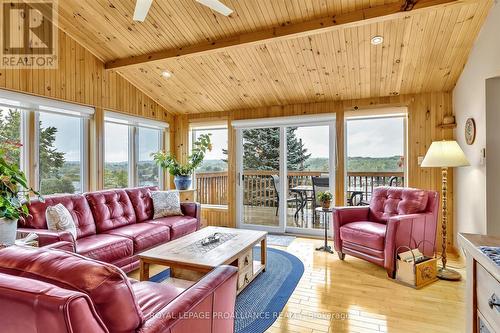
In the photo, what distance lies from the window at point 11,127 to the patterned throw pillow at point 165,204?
158cm

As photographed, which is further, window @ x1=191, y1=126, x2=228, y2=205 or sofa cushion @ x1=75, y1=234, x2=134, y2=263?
window @ x1=191, y1=126, x2=228, y2=205

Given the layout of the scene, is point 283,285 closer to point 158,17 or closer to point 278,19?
point 278,19

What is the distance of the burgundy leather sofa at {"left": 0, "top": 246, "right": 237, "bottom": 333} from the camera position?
0.78 meters

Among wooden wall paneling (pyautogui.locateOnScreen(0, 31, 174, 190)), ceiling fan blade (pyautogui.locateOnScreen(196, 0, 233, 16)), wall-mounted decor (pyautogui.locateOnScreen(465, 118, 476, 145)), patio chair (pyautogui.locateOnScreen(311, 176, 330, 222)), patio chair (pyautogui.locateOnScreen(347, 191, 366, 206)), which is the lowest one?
patio chair (pyautogui.locateOnScreen(347, 191, 366, 206))

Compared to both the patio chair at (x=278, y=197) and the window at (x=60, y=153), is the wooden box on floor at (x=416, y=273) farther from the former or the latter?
the window at (x=60, y=153)

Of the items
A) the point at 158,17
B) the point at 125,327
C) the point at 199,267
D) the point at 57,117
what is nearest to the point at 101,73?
the point at 57,117

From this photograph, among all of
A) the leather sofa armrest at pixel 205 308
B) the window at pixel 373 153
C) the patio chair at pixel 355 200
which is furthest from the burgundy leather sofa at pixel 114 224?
the window at pixel 373 153

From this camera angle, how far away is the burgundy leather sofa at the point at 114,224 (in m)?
2.63

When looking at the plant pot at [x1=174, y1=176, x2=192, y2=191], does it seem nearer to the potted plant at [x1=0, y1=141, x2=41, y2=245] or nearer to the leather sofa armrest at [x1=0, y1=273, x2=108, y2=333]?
the potted plant at [x1=0, y1=141, x2=41, y2=245]

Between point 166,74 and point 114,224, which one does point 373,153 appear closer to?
point 166,74

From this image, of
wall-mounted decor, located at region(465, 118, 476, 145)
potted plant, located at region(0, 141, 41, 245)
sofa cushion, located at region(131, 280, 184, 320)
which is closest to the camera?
sofa cushion, located at region(131, 280, 184, 320)

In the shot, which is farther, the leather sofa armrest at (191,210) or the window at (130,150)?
the window at (130,150)

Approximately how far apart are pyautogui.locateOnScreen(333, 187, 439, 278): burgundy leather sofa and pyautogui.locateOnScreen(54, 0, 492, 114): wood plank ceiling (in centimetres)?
153

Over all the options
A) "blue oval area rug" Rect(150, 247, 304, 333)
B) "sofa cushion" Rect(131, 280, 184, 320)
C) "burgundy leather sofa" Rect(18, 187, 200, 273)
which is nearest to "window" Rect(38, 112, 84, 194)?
"burgundy leather sofa" Rect(18, 187, 200, 273)
